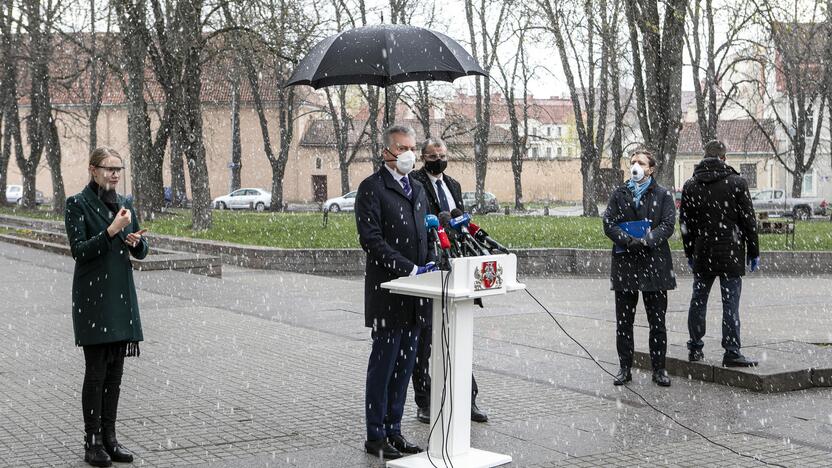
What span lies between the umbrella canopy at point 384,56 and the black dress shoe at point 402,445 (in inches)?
124

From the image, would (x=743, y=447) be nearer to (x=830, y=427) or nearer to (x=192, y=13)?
(x=830, y=427)

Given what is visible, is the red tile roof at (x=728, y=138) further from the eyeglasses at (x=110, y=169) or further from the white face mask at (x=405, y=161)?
the eyeglasses at (x=110, y=169)

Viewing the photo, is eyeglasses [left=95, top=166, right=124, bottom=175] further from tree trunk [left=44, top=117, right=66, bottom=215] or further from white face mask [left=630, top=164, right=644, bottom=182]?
tree trunk [left=44, top=117, right=66, bottom=215]

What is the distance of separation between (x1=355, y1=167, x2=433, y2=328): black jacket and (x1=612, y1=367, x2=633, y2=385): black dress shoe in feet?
9.10

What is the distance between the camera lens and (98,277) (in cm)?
607

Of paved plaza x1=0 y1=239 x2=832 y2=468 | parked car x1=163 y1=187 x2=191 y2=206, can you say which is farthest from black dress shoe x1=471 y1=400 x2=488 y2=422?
parked car x1=163 y1=187 x2=191 y2=206

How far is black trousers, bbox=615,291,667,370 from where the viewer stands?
8531mm

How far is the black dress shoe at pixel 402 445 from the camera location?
629cm

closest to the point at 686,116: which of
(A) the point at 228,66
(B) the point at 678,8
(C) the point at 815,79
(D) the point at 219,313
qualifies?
(C) the point at 815,79

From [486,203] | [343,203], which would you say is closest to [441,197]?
[343,203]

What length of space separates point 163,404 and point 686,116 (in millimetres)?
85930

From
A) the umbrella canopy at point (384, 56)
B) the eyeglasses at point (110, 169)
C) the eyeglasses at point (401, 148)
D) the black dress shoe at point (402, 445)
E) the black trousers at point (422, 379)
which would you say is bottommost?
the black dress shoe at point (402, 445)

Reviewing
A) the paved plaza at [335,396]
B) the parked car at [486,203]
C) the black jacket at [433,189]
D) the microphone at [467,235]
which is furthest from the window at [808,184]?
the microphone at [467,235]

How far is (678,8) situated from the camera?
19.5 m
